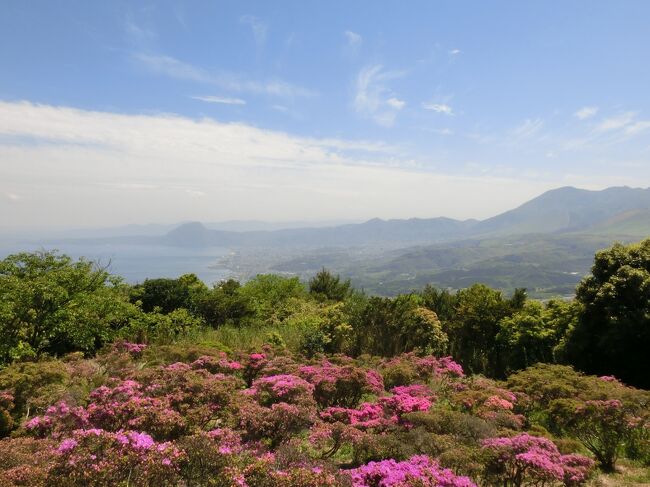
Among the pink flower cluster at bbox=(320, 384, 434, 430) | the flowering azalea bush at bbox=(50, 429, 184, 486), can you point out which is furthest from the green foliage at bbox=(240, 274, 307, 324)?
the flowering azalea bush at bbox=(50, 429, 184, 486)

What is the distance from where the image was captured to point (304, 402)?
19.4ft

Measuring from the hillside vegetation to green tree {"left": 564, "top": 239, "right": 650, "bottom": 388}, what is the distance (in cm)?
4

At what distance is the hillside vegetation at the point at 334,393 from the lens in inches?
149

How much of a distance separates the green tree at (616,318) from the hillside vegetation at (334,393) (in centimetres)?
4

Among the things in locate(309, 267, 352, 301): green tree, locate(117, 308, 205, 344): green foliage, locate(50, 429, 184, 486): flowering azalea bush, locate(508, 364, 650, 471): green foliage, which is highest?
locate(50, 429, 184, 486): flowering azalea bush

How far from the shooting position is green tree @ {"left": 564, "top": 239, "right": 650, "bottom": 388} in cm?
1123

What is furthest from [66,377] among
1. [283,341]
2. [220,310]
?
[220,310]

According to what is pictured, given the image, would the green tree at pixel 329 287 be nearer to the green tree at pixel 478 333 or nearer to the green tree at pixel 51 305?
the green tree at pixel 478 333

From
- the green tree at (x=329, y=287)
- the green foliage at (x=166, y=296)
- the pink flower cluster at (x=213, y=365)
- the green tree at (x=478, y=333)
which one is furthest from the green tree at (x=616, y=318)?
the green foliage at (x=166, y=296)

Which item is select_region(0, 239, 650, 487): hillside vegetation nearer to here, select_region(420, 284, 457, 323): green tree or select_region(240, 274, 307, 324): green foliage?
select_region(420, 284, 457, 323): green tree

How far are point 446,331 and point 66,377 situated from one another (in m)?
13.0

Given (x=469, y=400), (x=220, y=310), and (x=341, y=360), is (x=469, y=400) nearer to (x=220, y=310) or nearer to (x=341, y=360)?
(x=341, y=360)

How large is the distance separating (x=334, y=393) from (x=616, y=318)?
9.42 metres

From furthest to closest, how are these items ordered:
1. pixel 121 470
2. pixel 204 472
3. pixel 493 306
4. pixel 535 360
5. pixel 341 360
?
pixel 493 306 < pixel 535 360 < pixel 341 360 < pixel 204 472 < pixel 121 470
